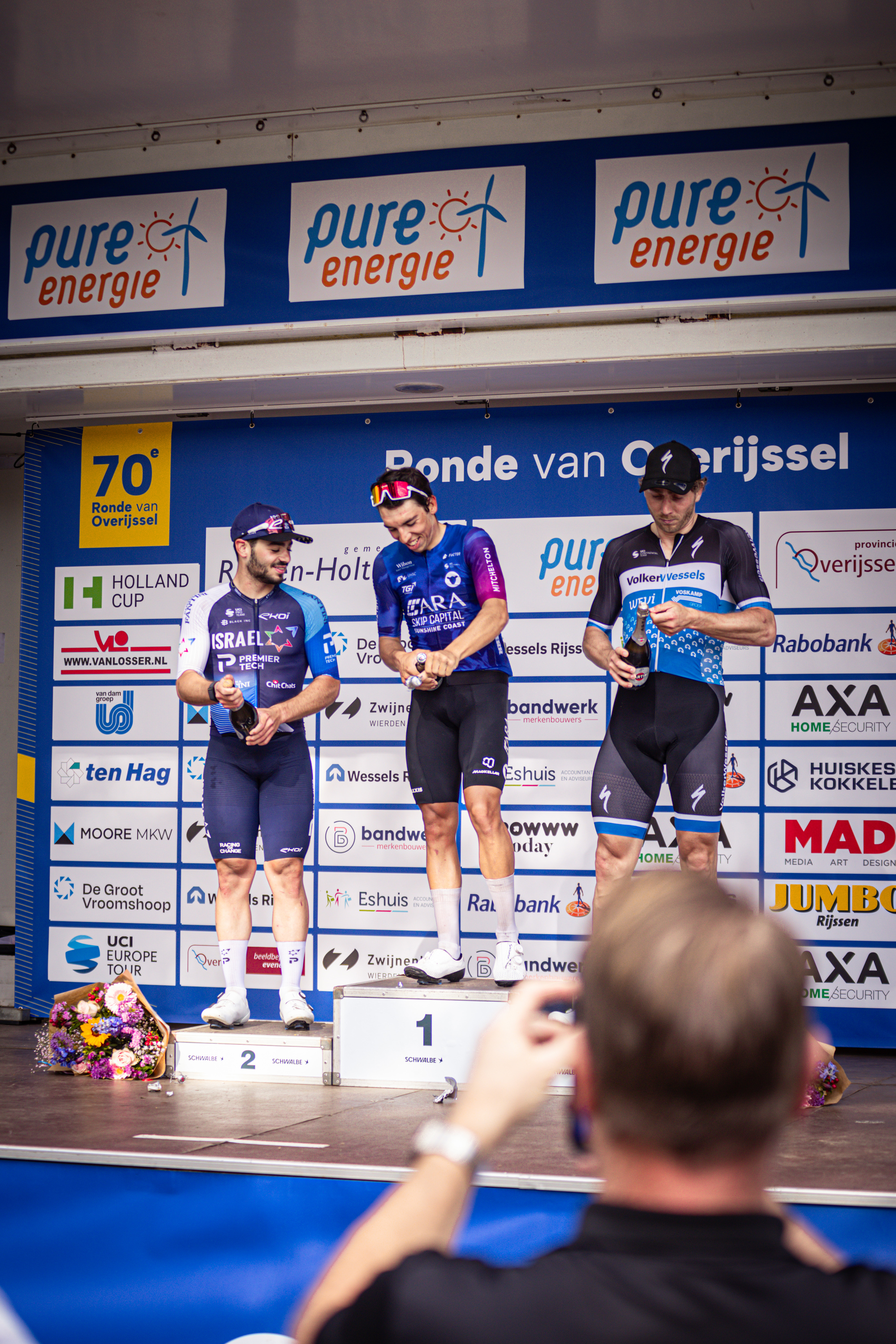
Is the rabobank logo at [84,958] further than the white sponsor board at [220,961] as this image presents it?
Yes

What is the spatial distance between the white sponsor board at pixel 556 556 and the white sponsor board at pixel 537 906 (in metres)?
1.16

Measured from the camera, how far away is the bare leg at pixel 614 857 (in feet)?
16.6

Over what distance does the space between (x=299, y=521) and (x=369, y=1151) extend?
355 cm

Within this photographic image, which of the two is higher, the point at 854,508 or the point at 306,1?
the point at 306,1

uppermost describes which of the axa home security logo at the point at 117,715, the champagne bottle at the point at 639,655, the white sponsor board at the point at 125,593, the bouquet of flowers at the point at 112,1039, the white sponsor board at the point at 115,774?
the white sponsor board at the point at 125,593

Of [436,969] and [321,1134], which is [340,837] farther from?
[321,1134]

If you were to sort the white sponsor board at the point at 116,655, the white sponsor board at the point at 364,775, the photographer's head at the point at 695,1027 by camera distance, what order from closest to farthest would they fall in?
the photographer's head at the point at 695,1027 → the white sponsor board at the point at 364,775 → the white sponsor board at the point at 116,655

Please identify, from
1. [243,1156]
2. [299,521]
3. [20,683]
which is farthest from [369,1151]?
[20,683]

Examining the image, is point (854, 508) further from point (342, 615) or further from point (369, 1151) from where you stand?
point (369, 1151)

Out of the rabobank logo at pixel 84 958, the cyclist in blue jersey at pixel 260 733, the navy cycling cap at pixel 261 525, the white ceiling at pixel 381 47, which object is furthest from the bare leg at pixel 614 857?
the white ceiling at pixel 381 47

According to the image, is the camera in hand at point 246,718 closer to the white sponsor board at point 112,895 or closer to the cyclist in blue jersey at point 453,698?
the cyclist in blue jersey at point 453,698

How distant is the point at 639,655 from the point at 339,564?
6.34 feet

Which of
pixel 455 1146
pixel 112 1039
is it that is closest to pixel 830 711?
pixel 112 1039

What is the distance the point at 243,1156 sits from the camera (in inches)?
141
